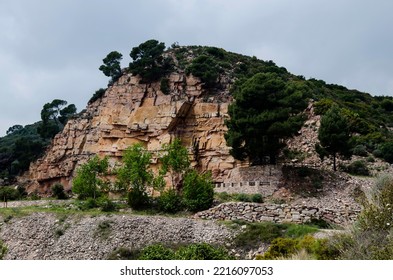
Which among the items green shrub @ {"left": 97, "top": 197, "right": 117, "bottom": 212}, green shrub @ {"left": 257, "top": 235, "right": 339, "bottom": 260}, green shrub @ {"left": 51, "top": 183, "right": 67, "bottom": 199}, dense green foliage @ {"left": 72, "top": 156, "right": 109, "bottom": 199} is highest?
dense green foliage @ {"left": 72, "top": 156, "right": 109, "bottom": 199}

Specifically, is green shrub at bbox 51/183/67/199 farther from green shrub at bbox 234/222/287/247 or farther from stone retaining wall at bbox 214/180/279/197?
green shrub at bbox 234/222/287/247

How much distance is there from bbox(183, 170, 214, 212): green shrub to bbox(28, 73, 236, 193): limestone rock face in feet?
35.6

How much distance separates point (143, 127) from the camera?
4797 cm

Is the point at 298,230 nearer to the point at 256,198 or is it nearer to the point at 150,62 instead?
the point at 256,198

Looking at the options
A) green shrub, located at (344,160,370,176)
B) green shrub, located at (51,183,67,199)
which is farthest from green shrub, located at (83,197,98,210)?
green shrub, located at (344,160,370,176)

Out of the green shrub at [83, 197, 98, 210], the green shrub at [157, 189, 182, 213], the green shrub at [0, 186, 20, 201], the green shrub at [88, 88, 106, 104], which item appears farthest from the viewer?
the green shrub at [88, 88, 106, 104]

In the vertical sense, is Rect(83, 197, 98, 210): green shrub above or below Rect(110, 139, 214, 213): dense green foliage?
below

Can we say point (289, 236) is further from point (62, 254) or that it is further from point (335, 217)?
point (62, 254)

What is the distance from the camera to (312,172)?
37.1m

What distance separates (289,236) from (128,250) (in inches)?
288

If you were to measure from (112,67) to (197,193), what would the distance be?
27.5 meters

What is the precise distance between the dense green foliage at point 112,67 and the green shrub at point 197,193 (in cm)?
2518

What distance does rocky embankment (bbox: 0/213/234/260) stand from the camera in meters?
26.7

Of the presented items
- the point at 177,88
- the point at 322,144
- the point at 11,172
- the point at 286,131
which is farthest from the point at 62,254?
the point at 11,172
